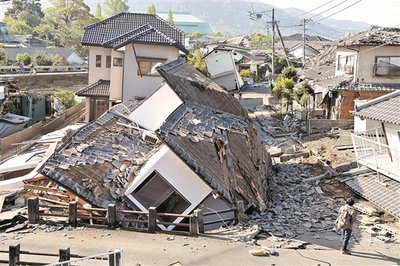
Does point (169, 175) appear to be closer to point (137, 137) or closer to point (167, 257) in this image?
point (167, 257)

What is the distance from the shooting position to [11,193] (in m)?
16.7

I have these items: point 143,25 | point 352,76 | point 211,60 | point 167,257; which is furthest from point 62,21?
point 167,257

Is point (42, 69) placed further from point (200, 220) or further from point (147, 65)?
point (200, 220)

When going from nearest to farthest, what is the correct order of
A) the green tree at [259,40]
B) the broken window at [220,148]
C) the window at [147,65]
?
the broken window at [220,148]
the window at [147,65]
the green tree at [259,40]

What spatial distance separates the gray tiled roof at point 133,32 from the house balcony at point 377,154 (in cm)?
1305

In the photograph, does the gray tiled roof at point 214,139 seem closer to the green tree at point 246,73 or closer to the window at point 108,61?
the window at point 108,61

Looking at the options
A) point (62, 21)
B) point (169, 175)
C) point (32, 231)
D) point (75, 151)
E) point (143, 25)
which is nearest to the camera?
point (32, 231)

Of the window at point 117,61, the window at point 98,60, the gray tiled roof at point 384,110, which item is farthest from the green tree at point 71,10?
the gray tiled roof at point 384,110

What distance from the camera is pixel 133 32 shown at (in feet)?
94.6

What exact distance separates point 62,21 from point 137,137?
8227cm

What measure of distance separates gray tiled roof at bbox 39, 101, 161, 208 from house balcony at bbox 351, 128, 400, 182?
826 centimetres

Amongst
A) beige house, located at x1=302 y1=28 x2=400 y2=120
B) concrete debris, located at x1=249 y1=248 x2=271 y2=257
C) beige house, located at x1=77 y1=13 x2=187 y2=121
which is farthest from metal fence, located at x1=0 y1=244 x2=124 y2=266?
beige house, located at x1=302 y1=28 x2=400 y2=120

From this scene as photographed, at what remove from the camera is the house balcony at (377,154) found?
1680 centimetres

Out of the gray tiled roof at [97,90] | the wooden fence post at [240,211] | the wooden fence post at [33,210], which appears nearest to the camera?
the wooden fence post at [33,210]
